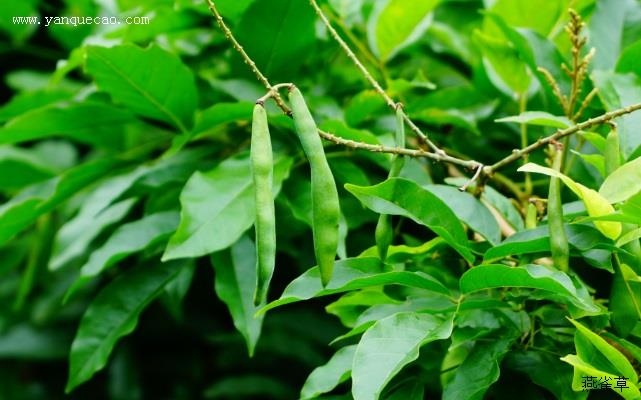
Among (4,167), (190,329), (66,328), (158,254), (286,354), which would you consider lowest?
(286,354)

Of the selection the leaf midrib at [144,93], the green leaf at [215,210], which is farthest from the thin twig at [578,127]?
the leaf midrib at [144,93]

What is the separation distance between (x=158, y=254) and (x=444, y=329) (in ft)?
2.02

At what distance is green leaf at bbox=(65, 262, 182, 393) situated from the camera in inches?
42.9

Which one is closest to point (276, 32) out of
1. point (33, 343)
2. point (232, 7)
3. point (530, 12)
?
point (232, 7)

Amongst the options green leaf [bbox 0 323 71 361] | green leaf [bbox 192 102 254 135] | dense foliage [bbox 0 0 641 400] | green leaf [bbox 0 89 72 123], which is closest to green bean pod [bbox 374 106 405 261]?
dense foliage [bbox 0 0 641 400]

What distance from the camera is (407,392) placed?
2.83 ft

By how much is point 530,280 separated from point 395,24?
0.67 meters

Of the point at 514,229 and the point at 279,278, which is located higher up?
the point at 514,229

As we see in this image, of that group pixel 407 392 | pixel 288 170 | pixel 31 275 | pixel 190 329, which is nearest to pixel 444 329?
pixel 407 392

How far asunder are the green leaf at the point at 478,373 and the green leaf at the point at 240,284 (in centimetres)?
33

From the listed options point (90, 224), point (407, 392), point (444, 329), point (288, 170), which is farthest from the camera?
point (90, 224)

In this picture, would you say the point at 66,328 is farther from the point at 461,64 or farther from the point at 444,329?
the point at 444,329

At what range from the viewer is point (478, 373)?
0.78 meters

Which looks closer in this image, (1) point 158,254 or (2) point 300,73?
(1) point 158,254
